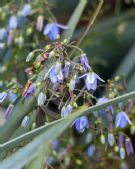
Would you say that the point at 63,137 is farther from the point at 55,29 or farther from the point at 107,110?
the point at 107,110

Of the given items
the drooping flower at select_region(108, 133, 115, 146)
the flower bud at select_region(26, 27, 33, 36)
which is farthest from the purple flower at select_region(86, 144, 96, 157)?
the flower bud at select_region(26, 27, 33, 36)

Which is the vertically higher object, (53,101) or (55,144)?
(53,101)

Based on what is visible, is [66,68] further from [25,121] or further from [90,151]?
[90,151]

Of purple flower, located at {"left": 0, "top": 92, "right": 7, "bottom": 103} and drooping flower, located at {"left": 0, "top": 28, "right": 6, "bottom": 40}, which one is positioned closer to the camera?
purple flower, located at {"left": 0, "top": 92, "right": 7, "bottom": 103}

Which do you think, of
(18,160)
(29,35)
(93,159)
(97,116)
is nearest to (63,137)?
(93,159)

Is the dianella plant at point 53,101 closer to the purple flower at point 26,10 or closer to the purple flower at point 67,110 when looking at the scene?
the purple flower at point 67,110

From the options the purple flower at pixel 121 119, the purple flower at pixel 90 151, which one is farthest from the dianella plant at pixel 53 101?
the purple flower at pixel 90 151

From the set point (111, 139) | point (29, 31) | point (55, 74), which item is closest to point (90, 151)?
point (111, 139)

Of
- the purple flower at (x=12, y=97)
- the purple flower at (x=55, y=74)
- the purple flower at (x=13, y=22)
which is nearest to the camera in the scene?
the purple flower at (x=55, y=74)

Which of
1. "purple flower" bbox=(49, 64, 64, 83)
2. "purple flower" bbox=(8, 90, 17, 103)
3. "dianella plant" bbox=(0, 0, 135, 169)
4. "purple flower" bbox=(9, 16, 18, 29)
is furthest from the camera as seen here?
"purple flower" bbox=(9, 16, 18, 29)

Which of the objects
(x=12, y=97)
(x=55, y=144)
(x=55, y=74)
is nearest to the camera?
(x=55, y=74)

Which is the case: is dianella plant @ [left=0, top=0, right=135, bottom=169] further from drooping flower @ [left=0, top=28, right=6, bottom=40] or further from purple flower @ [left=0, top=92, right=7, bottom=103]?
drooping flower @ [left=0, top=28, right=6, bottom=40]
